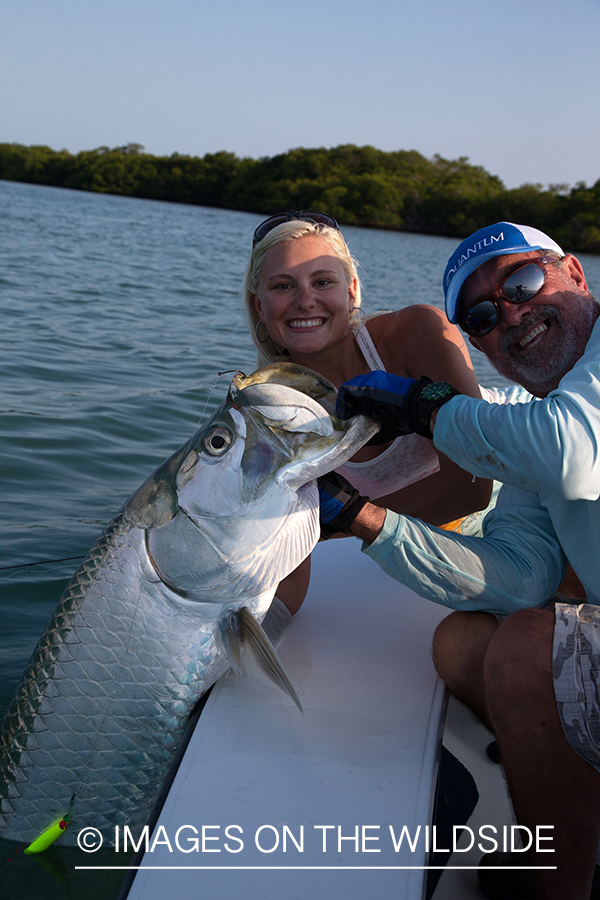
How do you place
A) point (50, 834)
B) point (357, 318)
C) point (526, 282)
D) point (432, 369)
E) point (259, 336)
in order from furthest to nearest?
point (259, 336) < point (357, 318) < point (432, 369) < point (526, 282) < point (50, 834)

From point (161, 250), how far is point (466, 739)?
2125cm

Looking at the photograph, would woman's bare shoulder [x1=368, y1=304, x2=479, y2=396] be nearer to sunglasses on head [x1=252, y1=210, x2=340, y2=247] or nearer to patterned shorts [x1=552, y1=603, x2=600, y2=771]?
sunglasses on head [x1=252, y1=210, x2=340, y2=247]

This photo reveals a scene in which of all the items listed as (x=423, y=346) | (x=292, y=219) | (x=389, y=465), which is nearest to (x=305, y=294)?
(x=292, y=219)

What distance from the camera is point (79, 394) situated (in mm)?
6414

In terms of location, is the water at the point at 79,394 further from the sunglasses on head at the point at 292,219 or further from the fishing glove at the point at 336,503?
the fishing glove at the point at 336,503

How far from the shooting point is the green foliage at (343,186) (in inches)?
2467

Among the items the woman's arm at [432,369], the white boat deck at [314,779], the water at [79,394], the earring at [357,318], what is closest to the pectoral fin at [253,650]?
the white boat deck at [314,779]

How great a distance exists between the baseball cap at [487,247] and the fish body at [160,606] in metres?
0.67

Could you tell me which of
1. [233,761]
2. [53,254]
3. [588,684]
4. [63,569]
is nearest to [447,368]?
[588,684]

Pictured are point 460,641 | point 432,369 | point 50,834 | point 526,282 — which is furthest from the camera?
point 432,369

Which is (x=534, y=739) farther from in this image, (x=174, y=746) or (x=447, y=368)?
(x=447, y=368)

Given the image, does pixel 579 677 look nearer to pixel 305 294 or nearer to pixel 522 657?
pixel 522 657

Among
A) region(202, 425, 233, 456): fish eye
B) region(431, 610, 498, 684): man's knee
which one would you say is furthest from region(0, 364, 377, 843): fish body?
region(431, 610, 498, 684): man's knee

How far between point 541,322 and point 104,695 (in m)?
1.60
